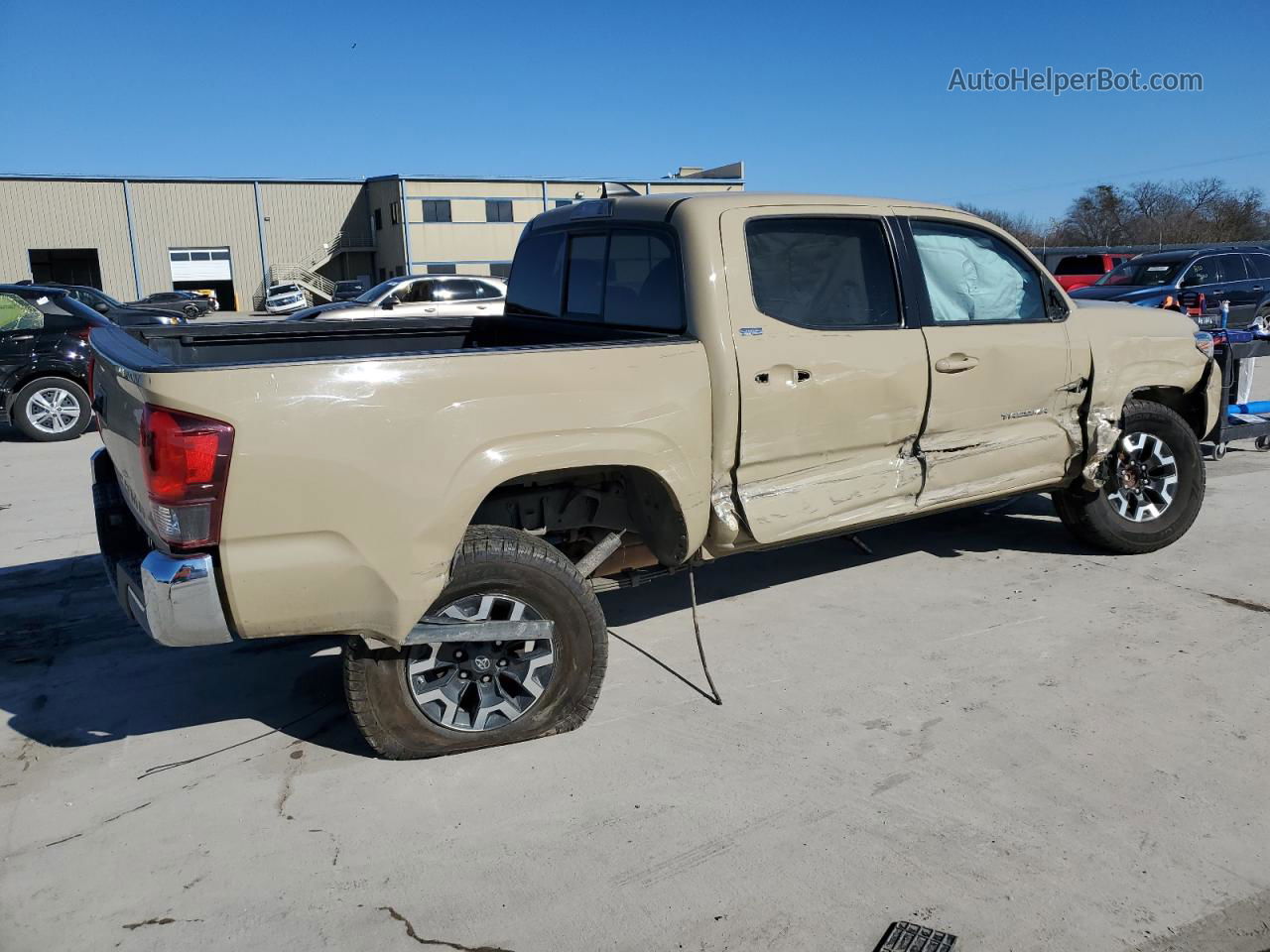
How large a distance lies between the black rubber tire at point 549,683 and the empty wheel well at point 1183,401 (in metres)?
3.76

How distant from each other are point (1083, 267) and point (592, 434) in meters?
25.0

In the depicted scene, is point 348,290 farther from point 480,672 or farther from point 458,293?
point 480,672

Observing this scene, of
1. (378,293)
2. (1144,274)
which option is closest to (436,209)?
(378,293)

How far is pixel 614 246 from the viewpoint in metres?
4.58

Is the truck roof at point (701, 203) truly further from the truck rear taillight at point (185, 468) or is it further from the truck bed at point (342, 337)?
the truck rear taillight at point (185, 468)

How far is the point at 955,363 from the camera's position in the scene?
4645mm

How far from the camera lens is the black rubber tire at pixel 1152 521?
18.2ft

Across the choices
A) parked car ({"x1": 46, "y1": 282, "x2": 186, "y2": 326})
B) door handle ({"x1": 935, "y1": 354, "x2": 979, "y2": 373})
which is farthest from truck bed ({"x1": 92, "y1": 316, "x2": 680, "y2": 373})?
parked car ({"x1": 46, "y1": 282, "x2": 186, "y2": 326})

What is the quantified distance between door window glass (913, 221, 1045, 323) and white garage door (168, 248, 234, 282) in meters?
57.2

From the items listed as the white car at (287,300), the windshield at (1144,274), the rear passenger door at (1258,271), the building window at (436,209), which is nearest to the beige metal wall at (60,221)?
the white car at (287,300)

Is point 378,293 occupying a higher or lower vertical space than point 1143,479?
higher

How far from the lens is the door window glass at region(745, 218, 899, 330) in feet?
13.7

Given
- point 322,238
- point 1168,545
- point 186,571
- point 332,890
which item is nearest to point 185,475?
point 186,571

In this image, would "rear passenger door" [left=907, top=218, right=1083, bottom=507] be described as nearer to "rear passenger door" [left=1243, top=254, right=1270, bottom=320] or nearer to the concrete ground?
the concrete ground
